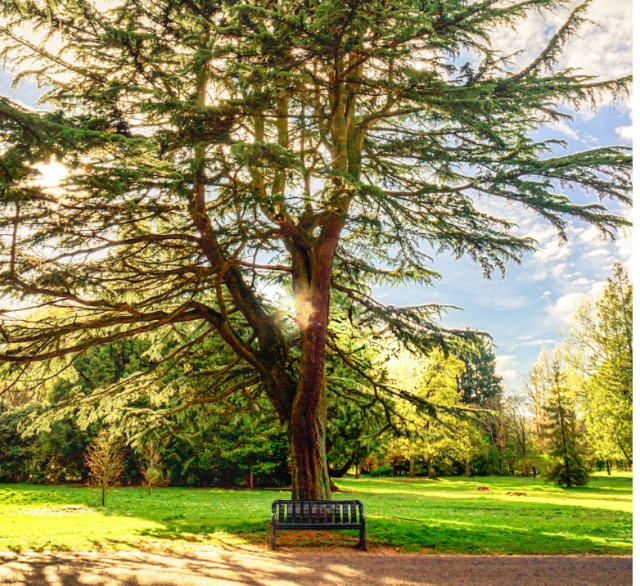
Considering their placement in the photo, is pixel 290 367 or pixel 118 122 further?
pixel 290 367

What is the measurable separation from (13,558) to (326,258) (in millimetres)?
5436

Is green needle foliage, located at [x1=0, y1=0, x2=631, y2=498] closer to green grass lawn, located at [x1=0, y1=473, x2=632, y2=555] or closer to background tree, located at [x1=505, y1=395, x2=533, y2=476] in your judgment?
green grass lawn, located at [x1=0, y1=473, x2=632, y2=555]

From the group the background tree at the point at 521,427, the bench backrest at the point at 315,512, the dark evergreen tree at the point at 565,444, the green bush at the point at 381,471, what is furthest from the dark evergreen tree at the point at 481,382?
the bench backrest at the point at 315,512

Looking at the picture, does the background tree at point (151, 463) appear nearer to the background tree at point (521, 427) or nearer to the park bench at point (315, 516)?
the park bench at point (315, 516)

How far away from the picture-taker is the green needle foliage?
5277 mm

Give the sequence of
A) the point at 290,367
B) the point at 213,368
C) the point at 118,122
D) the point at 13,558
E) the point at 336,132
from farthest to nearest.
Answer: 1. the point at 213,368
2. the point at 290,367
3. the point at 336,132
4. the point at 118,122
5. the point at 13,558

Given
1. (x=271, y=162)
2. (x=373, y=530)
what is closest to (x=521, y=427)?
(x=373, y=530)

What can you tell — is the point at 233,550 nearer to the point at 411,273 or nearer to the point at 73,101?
the point at 411,273

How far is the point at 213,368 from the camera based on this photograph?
31.1ft

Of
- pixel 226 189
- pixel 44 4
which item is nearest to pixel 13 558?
pixel 226 189

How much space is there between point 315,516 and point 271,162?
4496mm

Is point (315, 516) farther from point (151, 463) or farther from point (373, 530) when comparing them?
point (151, 463)

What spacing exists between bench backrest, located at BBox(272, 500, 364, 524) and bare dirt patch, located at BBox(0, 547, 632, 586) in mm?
363

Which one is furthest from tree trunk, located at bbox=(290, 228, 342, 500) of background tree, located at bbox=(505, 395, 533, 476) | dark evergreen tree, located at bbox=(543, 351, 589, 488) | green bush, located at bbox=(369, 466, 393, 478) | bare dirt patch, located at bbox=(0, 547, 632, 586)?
background tree, located at bbox=(505, 395, 533, 476)
